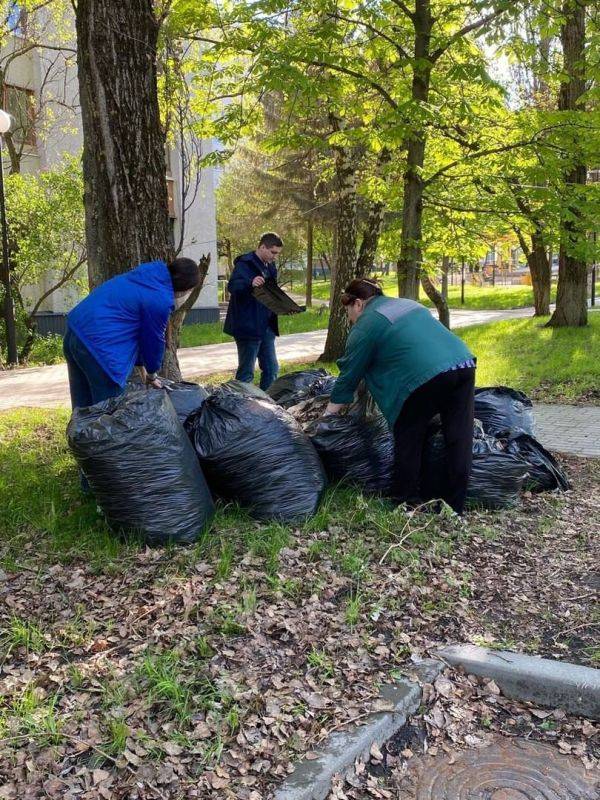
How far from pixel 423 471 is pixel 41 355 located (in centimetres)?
1159

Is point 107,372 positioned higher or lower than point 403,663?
higher

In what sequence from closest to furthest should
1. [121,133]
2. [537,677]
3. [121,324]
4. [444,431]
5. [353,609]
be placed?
[537,677], [353,609], [121,324], [444,431], [121,133]

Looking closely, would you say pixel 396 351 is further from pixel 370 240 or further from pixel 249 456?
pixel 370 240

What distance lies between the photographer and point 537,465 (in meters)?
4.77

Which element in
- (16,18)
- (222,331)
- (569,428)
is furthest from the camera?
(222,331)

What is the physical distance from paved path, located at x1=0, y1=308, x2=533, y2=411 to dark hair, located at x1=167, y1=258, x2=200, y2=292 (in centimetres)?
441

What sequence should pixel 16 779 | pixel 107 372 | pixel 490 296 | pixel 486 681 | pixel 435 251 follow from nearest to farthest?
pixel 16 779 < pixel 486 681 < pixel 107 372 < pixel 435 251 < pixel 490 296

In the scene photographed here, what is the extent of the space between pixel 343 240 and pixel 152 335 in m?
6.85

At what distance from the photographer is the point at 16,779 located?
2.11 meters

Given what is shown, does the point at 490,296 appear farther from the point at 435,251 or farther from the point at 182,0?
the point at 182,0

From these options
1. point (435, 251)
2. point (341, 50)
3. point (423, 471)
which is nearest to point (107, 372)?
point (423, 471)

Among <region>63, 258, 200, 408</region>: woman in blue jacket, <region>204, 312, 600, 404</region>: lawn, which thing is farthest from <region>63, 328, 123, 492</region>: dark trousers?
<region>204, 312, 600, 404</region>: lawn

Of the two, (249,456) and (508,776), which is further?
(249,456)

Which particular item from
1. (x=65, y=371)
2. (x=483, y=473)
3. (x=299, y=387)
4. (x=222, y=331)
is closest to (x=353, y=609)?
(x=483, y=473)
